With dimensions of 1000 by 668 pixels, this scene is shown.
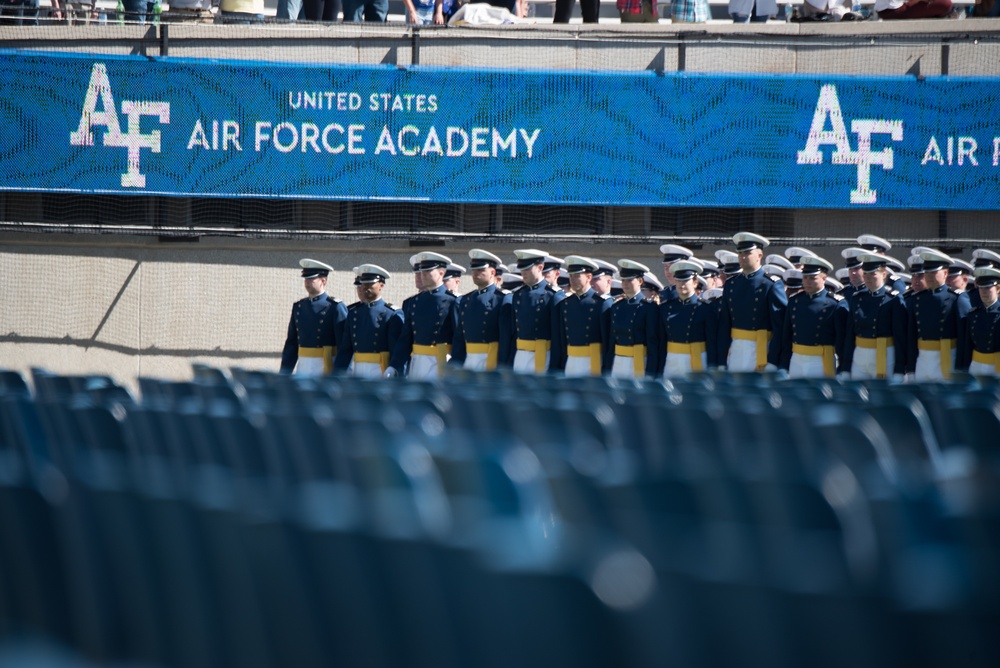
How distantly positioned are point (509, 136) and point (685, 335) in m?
4.33

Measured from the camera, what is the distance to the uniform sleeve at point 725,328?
9.63 meters

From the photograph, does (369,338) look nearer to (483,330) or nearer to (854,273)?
(483,330)

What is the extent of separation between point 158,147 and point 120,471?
1144cm

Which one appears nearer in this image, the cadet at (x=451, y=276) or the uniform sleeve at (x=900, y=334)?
the uniform sleeve at (x=900, y=334)

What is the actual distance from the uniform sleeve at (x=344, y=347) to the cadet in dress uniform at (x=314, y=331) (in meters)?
0.03

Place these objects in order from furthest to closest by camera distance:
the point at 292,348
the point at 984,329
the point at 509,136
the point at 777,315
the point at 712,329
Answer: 1. the point at 509,136
2. the point at 292,348
3. the point at 712,329
4. the point at 777,315
5. the point at 984,329

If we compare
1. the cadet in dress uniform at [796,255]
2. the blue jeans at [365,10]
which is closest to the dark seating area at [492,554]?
the cadet in dress uniform at [796,255]

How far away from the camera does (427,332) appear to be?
10.1 m

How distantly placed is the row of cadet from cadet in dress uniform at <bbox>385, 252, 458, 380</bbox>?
0.04 feet

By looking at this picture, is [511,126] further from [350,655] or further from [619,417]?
[350,655]

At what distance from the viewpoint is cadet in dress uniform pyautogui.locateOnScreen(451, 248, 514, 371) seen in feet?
33.3

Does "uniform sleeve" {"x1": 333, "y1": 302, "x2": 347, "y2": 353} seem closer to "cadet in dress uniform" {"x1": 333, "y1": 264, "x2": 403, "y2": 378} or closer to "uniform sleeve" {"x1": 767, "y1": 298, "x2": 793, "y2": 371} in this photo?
"cadet in dress uniform" {"x1": 333, "y1": 264, "x2": 403, "y2": 378}

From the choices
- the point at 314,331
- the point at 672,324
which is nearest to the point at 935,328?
the point at 672,324

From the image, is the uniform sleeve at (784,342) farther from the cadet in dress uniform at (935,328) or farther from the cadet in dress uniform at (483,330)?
the cadet in dress uniform at (483,330)
